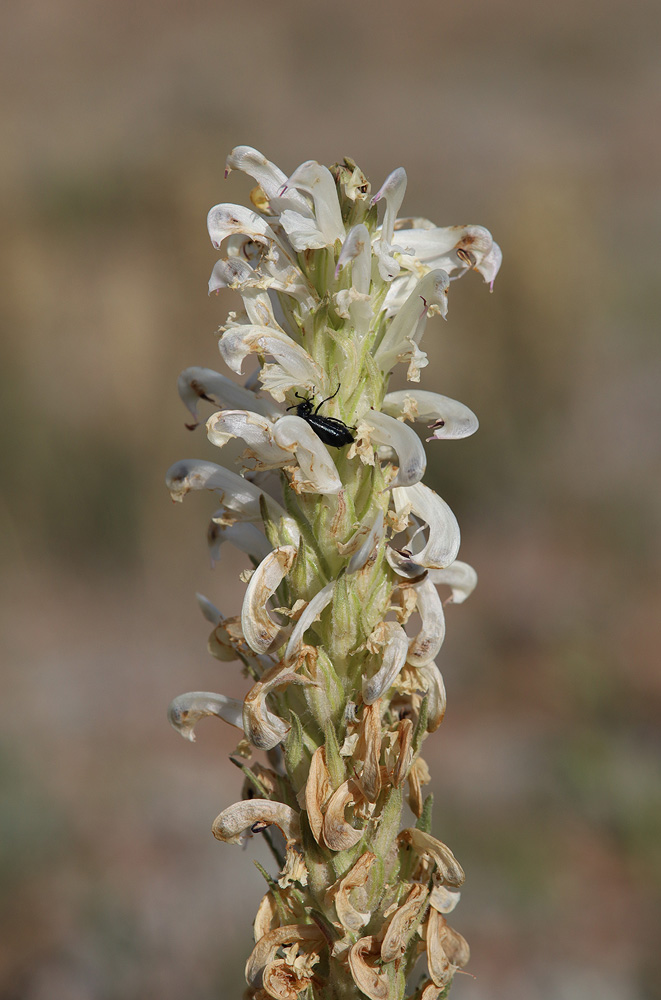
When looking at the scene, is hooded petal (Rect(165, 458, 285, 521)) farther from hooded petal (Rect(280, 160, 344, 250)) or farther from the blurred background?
the blurred background

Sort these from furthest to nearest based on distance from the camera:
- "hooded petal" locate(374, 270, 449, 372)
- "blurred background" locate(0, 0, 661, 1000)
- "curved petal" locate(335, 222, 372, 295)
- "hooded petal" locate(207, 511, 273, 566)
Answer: "blurred background" locate(0, 0, 661, 1000) < "hooded petal" locate(207, 511, 273, 566) < "hooded petal" locate(374, 270, 449, 372) < "curved petal" locate(335, 222, 372, 295)

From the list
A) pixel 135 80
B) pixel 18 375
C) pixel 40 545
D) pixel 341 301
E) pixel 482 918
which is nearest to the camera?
pixel 341 301

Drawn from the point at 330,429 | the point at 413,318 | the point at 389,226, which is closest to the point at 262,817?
the point at 330,429

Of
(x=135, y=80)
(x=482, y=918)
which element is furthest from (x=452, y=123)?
(x=482, y=918)

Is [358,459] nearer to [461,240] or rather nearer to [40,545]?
[461,240]

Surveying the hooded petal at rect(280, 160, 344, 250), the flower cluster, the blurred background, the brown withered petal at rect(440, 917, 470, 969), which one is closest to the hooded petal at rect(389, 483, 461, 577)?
the flower cluster

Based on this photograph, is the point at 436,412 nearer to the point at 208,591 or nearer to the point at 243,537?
the point at 243,537

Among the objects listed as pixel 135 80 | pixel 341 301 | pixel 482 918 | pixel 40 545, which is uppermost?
pixel 135 80
